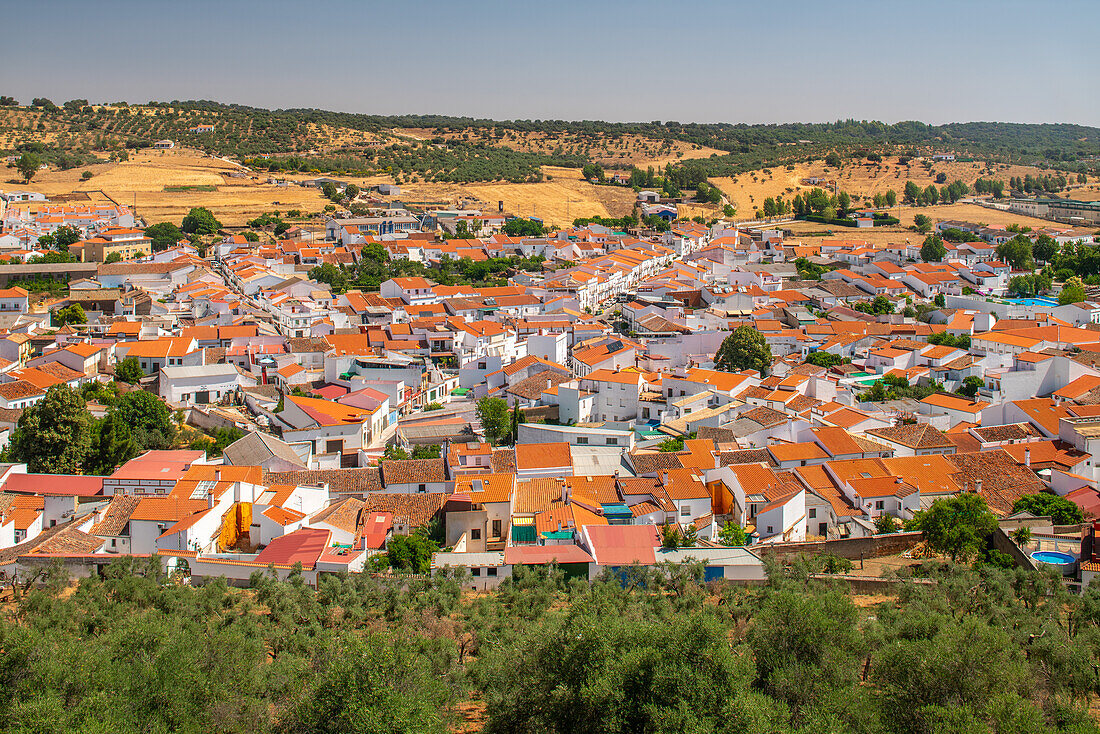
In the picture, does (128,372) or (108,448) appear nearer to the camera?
(108,448)

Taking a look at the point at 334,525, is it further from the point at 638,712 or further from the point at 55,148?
the point at 55,148

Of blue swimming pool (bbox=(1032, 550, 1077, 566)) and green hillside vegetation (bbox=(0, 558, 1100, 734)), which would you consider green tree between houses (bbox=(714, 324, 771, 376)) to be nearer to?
blue swimming pool (bbox=(1032, 550, 1077, 566))

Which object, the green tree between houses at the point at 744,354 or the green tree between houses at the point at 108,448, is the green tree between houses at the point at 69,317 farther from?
the green tree between houses at the point at 744,354

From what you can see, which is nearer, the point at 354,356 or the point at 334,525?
the point at 334,525

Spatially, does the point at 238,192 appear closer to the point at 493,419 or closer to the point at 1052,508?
the point at 493,419

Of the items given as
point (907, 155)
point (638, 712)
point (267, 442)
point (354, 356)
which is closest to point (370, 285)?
point (354, 356)

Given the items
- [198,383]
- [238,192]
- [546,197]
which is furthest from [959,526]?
[238,192]

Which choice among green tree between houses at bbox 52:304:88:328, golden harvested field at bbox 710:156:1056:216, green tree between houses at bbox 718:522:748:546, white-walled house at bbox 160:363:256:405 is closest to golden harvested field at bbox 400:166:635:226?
golden harvested field at bbox 710:156:1056:216
